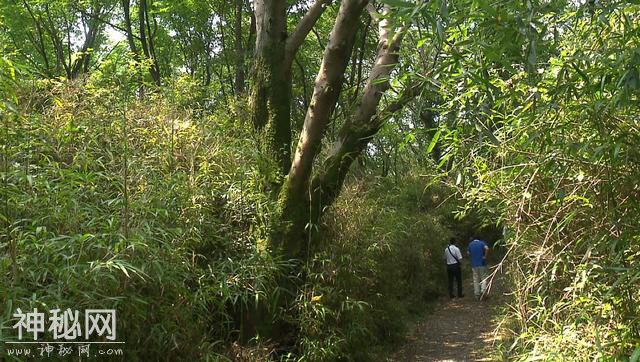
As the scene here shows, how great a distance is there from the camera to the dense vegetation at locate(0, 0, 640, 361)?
262cm

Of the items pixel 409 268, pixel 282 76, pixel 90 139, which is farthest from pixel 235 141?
pixel 409 268

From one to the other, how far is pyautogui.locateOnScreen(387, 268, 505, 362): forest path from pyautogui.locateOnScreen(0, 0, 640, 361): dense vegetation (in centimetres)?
47

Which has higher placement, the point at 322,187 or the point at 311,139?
the point at 311,139

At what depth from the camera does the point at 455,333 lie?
784cm

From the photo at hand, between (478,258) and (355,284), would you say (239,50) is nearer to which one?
(478,258)

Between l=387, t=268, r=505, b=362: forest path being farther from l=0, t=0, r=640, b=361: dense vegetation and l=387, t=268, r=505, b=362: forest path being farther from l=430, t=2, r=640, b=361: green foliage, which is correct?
l=430, t=2, r=640, b=361: green foliage

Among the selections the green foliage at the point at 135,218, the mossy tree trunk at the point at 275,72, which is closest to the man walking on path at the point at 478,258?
the mossy tree trunk at the point at 275,72

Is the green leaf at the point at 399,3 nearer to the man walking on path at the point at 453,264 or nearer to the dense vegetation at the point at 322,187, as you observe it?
the dense vegetation at the point at 322,187

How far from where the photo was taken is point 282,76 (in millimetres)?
5691

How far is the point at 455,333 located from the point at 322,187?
4003mm

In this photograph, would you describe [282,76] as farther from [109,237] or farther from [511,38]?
[511,38]

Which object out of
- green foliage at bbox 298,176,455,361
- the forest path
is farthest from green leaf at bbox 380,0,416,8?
the forest path

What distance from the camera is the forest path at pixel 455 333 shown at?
6562mm

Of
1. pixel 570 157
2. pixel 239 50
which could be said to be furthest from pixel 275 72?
pixel 239 50
